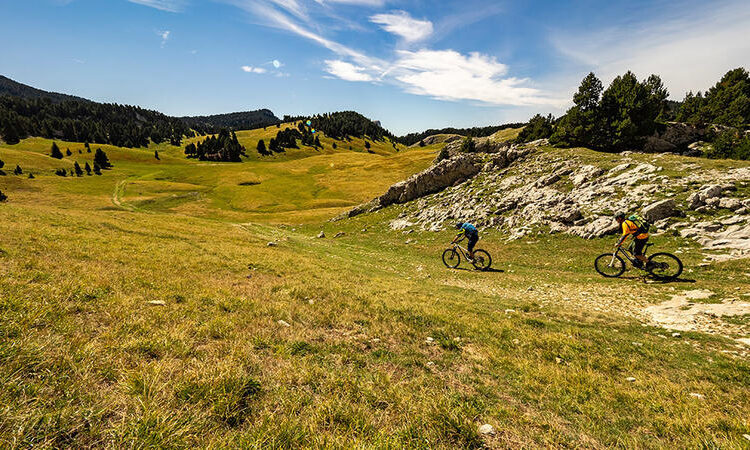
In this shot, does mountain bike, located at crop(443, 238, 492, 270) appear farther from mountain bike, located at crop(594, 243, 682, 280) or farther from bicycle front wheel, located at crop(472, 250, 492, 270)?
mountain bike, located at crop(594, 243, 682, 280)

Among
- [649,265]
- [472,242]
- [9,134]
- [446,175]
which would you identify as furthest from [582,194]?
[9,134]

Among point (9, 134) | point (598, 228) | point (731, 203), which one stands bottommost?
point (598, 228)

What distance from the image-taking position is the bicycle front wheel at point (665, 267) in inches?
607

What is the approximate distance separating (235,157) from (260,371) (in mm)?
185892

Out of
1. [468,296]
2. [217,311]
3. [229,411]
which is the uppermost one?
[229,411]

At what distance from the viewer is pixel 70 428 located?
3.06 metres

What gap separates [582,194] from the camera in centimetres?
2970

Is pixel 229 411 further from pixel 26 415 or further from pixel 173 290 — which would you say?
pixel 173 290

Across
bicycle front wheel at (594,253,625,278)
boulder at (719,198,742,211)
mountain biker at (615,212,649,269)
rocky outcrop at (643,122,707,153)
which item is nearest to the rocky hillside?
boulder at (719,198,742,211)

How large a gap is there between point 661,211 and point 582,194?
808 centimetres

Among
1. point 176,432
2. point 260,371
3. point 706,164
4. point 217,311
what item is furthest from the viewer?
point 706,164

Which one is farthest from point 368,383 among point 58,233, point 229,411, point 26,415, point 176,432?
point 58,233

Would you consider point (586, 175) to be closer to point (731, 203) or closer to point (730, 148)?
point (731, 203)

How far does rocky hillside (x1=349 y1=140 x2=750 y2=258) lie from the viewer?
66.5ft
